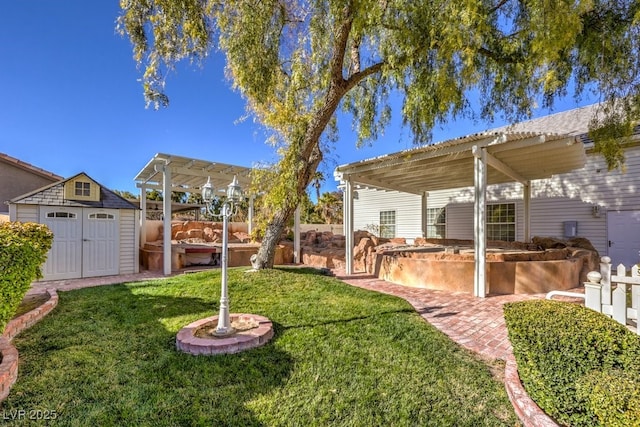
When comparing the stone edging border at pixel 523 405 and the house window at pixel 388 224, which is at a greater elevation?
the house window at pixel 388 224

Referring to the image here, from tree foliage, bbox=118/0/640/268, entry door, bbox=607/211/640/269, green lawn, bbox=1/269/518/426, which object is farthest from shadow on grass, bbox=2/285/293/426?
entry door, bbox=607/211/640/269

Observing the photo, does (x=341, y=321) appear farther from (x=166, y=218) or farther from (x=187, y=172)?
(x=187, y=172)

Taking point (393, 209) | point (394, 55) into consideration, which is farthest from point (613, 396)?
point (393, 209)

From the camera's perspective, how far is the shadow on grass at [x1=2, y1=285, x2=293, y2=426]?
8.44 ft

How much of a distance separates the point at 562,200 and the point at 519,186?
1541 mm

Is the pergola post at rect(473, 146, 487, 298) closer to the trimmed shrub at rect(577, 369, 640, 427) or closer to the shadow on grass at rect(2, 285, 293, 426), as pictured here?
the trimmed shrub at rect(577, 369, 640, 427)

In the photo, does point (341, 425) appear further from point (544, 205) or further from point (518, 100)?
point (544, 205)

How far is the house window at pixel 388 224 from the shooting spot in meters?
16.0

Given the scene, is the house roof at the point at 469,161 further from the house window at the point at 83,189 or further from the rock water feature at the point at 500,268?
the house window at the point at 83,189

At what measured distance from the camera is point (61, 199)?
848 cm

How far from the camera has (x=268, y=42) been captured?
682cm

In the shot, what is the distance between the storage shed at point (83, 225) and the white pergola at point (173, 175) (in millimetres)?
1440

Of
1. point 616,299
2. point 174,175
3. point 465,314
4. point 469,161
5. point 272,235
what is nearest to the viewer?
point 616,299

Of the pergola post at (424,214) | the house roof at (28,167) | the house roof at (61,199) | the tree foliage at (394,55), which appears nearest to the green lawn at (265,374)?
the tree foliage at (394,55)
